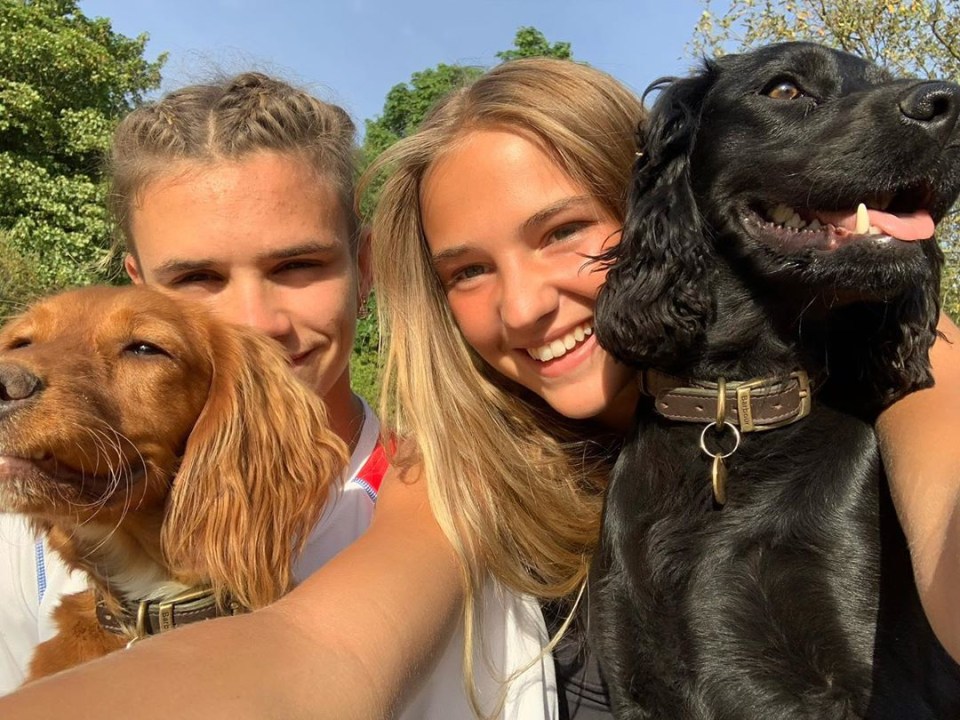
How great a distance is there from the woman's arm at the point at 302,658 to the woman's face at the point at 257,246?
115 centimetres

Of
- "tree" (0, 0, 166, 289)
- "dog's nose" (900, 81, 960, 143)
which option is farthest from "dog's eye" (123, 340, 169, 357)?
"tree" (0, 0, 166, 289)

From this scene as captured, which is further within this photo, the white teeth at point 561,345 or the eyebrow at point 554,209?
the white teeth at point 561,345

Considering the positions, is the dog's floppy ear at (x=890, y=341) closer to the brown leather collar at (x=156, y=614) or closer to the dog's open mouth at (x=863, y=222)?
the dog's open mouth at (x=863, y=222)

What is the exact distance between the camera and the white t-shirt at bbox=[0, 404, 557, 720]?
2.32 m

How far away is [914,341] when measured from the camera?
2.05 meters

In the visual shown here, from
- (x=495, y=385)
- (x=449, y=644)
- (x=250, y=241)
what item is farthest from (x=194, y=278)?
(x=449, y=644)

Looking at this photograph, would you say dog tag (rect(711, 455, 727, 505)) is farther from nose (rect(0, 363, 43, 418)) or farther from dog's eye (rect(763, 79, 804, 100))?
nose (rect(0, 363, 43, 418))

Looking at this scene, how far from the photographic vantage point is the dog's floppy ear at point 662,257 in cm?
225

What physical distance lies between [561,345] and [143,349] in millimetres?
1245

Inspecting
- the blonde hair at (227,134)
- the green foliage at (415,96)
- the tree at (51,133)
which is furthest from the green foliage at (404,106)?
the blonde hair at (227,134)

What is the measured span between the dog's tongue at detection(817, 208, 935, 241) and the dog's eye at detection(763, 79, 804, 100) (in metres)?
0.37

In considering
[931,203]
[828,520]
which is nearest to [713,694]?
[828,520]

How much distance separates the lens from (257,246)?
282 cm

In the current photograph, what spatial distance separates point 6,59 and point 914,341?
22.6 m
